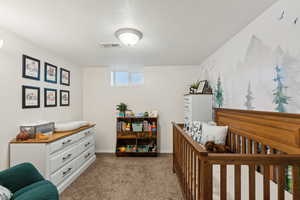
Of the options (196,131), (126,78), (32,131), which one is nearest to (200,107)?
(196,131)

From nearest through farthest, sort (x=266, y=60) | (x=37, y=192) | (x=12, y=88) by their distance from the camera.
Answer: (x=37, y=192), (x=266, y=60), (x=12, y=88)

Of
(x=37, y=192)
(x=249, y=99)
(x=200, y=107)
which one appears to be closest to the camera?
(x=37, y=192)

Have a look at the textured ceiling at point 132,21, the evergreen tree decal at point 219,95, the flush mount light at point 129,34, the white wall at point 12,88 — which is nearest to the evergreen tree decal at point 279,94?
the textured ceiling at point 132,21

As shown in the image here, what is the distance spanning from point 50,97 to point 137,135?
2.00 m

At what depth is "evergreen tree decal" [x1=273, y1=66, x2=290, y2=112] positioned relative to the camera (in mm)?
1333

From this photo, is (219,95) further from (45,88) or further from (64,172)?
(45,88)

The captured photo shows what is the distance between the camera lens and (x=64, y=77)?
320cm

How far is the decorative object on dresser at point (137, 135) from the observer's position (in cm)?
355

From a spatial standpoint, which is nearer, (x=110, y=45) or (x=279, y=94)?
(x=279, y=94)

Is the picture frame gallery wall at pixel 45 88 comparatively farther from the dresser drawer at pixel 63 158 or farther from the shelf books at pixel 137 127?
the shelf books at pixel 137 127

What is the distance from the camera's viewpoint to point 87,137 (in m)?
3.11

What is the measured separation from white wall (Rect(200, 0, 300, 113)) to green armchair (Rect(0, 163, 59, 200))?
2156mm

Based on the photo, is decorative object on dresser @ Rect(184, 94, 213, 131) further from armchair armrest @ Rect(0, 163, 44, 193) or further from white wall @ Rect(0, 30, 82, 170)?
white wall @ Rect(0, 30, 82, 170)

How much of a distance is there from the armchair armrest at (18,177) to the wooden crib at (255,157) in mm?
1543
